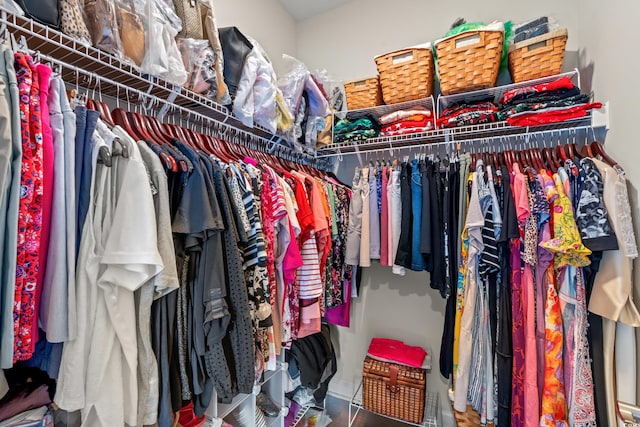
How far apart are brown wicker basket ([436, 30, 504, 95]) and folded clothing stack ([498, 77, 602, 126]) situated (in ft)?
0.59

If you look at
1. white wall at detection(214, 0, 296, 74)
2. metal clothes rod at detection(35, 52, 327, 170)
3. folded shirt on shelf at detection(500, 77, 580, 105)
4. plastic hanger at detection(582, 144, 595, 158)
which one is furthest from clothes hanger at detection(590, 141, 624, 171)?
white wall at detection(214, 0, 296, 74)

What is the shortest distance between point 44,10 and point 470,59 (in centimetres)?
175

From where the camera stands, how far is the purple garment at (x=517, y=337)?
51.8 inches

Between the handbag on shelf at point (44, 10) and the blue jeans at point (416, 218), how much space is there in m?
1.54

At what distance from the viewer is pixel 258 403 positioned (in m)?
1.61

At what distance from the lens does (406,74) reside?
5.93ft

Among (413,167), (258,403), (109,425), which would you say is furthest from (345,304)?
(109,425)

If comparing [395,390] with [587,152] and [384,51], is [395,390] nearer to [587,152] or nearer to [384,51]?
[587,152]

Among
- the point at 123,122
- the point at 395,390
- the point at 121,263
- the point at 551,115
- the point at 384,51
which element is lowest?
the point at 395,390

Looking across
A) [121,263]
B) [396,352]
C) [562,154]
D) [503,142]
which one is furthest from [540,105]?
[121,263]

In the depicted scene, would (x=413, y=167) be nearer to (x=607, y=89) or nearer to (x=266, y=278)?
(x=607, y=89)

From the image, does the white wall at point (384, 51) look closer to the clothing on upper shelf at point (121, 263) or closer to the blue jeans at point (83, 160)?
the clothing on upper shelf at point (121, 263)

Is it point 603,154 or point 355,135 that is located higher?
point 355,135

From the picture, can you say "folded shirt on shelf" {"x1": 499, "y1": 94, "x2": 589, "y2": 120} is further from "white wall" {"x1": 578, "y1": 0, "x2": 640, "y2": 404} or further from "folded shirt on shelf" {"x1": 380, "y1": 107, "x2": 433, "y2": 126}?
"folded shirt on shelf" {"x1": 380, "y1": 107, "x2": 433, "y2": 126}
